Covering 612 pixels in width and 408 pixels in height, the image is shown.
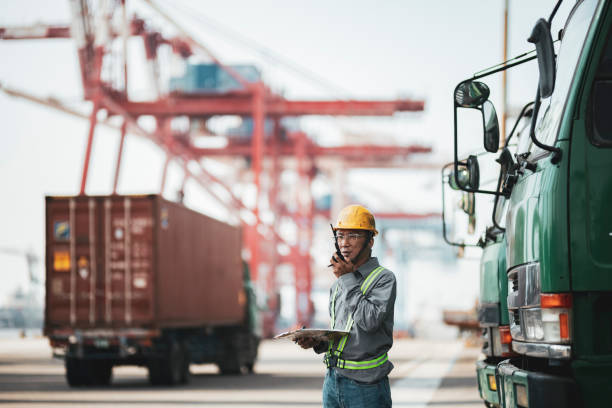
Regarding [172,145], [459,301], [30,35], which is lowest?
[459,301]

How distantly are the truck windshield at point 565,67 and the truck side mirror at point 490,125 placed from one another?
1.19 ft

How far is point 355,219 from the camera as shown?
4988 mm

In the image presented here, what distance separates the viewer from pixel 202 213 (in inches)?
776

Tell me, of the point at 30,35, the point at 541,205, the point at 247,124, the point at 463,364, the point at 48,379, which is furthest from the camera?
the point at 247,124

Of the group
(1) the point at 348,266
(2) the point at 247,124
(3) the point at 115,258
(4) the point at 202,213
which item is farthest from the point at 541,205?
(2) the point at 247,124

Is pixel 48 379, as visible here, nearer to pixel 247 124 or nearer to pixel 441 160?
pixel 247 124

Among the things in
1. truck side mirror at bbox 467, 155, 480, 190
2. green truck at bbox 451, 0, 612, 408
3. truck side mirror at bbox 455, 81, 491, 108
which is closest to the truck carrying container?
truck side mirror at bbox 467, 155, 480, 190

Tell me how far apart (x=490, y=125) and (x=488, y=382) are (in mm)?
2374

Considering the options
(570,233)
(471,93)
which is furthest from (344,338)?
(471,93)

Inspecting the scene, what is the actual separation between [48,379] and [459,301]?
174 feet

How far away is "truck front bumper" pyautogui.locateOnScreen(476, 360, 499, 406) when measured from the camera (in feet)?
25.3

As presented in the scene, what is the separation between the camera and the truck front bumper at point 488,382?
303 inches

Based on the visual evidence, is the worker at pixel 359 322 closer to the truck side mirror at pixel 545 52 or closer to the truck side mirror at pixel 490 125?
the truck side mirror at pixel 545 52

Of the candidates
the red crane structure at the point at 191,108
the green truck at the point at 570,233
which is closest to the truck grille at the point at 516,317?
the green truck at the point at 570,233
